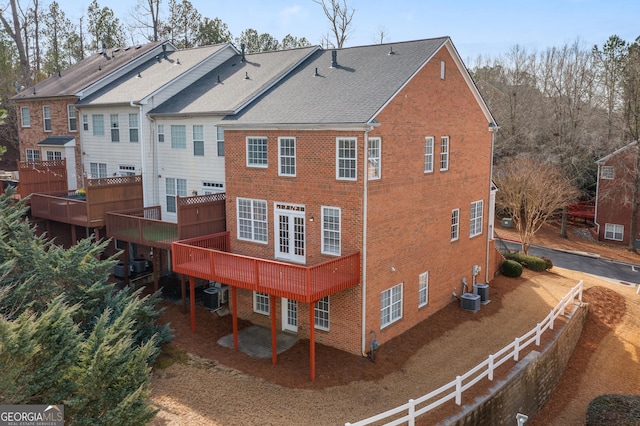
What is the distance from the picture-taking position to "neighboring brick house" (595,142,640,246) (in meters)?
38.4

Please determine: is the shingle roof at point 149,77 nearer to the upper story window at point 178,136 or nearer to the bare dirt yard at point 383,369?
the upper story window at point 178,136

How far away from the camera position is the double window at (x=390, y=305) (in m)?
17.9

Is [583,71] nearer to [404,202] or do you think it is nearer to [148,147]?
[404,202]

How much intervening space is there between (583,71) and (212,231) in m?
39.6

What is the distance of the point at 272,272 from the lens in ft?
52.3

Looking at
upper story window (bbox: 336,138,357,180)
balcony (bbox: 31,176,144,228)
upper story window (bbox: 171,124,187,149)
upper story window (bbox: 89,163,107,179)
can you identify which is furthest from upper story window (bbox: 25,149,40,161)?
upper story window (bbox: 336,138,357,180)

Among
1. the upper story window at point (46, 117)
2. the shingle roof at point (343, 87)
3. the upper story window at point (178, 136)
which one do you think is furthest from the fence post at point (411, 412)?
the upper story window at point (46, 117)

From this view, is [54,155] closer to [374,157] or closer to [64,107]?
[64,107]

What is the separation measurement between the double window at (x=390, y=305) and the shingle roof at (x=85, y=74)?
20672 mm

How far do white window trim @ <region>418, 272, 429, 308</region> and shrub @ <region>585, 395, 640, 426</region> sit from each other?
21.8 ft

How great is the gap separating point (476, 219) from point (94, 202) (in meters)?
17.7

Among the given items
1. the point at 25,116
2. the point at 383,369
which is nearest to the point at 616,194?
the point at 383,369

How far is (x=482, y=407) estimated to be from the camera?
1437cm

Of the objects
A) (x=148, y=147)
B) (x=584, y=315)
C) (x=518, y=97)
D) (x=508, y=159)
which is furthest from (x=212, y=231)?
(x=518, y=97)
